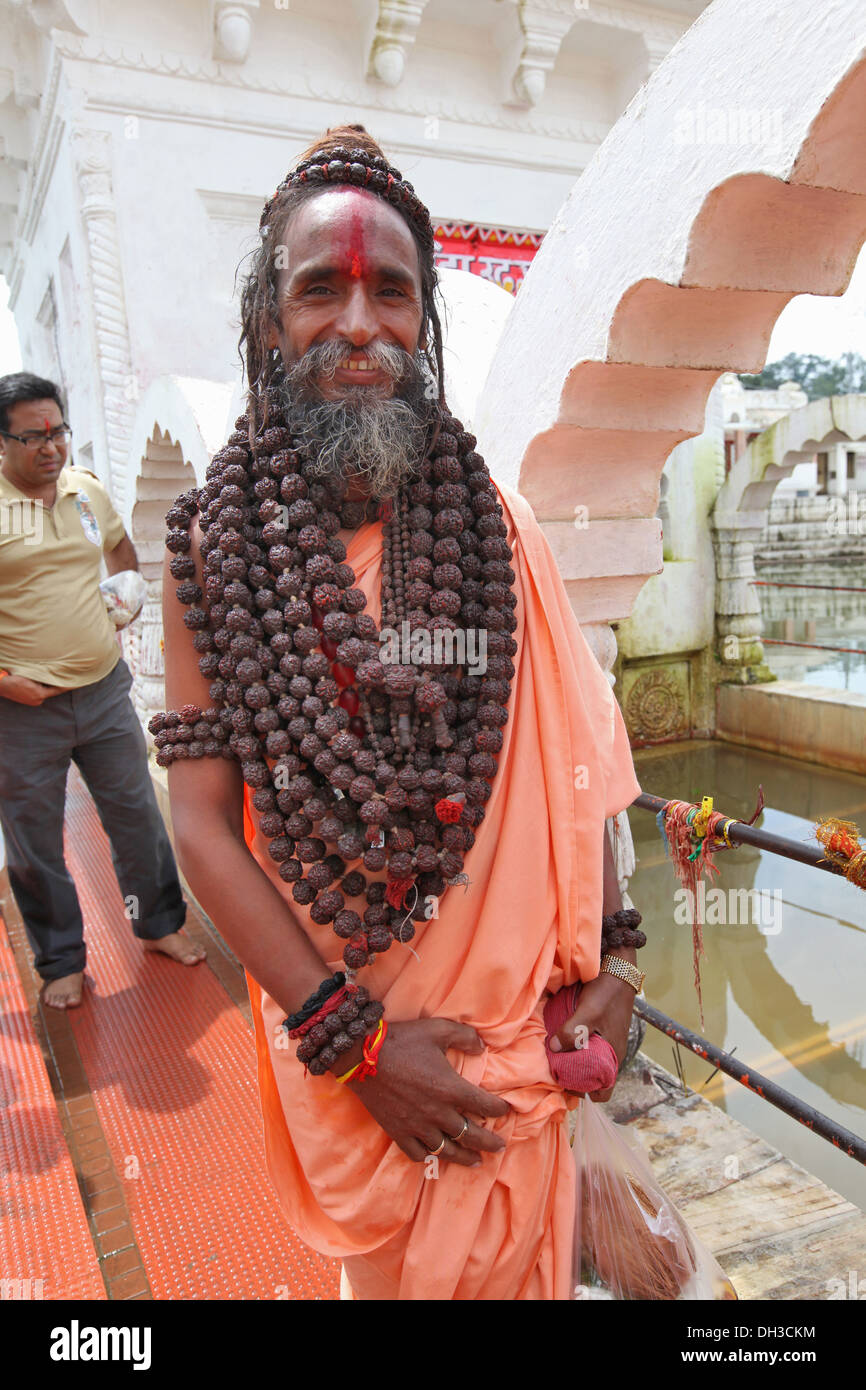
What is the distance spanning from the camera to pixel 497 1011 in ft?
4.40

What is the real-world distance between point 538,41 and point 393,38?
103cm

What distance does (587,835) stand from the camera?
1387mm

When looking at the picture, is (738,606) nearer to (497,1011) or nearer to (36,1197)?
(36,1197)

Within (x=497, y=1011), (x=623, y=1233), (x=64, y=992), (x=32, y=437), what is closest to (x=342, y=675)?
(x=497, y=1011)

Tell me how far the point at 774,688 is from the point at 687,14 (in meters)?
5.67

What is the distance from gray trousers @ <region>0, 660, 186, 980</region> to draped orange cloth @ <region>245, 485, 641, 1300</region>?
6.26ft

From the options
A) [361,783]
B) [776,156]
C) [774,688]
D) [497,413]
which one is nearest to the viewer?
[361,783]

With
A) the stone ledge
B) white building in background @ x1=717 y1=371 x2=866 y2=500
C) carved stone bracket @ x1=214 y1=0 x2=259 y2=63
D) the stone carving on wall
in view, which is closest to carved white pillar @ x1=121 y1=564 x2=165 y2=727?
carved stone bracket @ x1=214 y1=0 x2=259 y2=63

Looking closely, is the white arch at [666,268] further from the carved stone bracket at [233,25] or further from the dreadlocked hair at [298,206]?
the carved stone bracket at [233,25]

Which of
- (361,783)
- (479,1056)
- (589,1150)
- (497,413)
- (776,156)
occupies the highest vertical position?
(776,156)

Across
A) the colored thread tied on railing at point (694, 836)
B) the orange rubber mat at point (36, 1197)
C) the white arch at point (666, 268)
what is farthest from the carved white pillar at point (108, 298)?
the colored thread tied on railing at point (694, 836)

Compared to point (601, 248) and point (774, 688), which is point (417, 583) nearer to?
point (601, 248)

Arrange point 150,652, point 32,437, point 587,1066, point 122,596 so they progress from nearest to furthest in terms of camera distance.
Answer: point 587,1066, point 32,437, point 122,596, point 150,652
